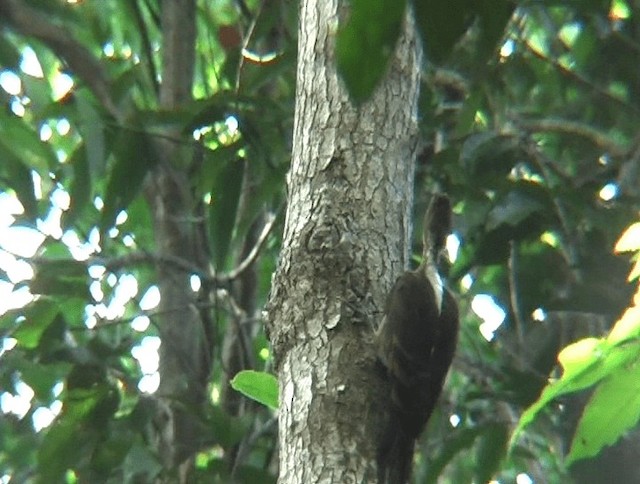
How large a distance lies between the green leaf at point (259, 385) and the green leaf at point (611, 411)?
2.66ft

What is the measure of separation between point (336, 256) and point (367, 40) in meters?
1.02

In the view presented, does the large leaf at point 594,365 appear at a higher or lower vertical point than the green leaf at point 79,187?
lower

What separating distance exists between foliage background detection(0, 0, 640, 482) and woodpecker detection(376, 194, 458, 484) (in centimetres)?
71

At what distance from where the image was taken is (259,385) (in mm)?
1931

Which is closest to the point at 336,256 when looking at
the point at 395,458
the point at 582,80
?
the point at 395,458

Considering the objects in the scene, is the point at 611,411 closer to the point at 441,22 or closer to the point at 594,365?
the point at 594,365

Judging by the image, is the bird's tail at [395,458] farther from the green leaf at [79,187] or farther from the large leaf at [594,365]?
the green leaf at [79,187]

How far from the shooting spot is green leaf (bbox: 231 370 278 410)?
1.92 meters

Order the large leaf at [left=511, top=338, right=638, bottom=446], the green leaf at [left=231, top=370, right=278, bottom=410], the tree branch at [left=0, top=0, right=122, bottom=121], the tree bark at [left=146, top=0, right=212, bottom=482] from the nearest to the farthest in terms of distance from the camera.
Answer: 1. the large leaf at [left=511, top=338, right=638, bottom=446]
2. the green leaf at [left=231, top=370, right=278, bottom=410]
3. the tree branch at [left=0, top=0, right=122, bottom=121]
4. the tree bark at [left=146, top=0, right=212, bottom=482]

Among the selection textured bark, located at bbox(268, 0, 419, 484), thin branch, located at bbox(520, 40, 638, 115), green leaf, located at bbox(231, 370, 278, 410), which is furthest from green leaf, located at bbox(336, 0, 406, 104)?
thin branch, located at bbox(520, 40, 638, 115)

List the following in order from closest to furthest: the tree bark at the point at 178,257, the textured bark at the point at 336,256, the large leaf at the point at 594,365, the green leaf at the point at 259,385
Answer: the large leaf at the point at 594,365, the textured bark at the point at 336,256, the green leaf at the point at 259,385, the tree bark at the point at 178,257

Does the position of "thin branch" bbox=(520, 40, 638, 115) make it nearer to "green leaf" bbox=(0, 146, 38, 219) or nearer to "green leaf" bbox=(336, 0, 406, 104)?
"green leaf" bbox=(0, 146, 38, 219)

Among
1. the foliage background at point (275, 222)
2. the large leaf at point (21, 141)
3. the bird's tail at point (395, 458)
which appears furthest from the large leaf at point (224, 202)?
the bird's tail at point (395, 458)

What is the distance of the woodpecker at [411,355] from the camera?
164cm
